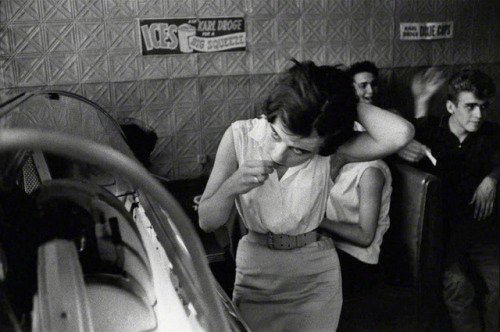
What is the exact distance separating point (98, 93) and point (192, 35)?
95cm

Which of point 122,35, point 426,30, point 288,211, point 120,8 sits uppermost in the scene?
point 120,8

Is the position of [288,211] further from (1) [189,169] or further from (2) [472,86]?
(1) [189,169]

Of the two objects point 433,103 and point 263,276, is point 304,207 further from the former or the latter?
point 433,103

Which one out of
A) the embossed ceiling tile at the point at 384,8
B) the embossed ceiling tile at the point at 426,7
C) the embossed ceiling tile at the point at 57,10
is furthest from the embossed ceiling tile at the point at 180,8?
the embossed ceiling tile at the point at 426,7

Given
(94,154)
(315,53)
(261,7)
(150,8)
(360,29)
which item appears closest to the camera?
(94,154)

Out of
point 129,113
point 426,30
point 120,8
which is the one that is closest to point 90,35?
point 120,8

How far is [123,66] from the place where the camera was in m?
3.93

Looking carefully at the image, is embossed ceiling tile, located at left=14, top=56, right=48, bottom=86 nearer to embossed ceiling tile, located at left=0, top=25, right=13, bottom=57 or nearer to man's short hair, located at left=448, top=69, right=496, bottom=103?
embossed ceiling tile, located at left=0, top=25, right=13, bottom=57

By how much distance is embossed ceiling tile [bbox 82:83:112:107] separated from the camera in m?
3.87

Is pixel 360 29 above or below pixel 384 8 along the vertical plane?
below

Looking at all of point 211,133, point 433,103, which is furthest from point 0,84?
point 433,103

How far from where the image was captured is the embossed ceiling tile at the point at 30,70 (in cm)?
369

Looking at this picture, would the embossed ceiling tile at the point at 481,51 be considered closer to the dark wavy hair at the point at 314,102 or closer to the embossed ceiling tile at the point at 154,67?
the embossed ceiling tile at the point at 154,67

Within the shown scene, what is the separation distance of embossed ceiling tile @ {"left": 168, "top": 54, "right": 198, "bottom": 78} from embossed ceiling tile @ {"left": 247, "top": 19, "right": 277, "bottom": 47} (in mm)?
562
